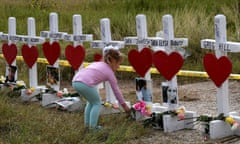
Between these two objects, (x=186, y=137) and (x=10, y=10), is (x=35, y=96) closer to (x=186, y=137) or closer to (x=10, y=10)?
(x=186, y=137)

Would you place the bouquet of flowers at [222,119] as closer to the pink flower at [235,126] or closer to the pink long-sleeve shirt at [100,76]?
the pink flower at [235,126]

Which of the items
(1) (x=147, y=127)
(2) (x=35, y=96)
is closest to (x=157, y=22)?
(2) (x=35, y=96)

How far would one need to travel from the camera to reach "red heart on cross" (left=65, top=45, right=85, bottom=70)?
7938 mm

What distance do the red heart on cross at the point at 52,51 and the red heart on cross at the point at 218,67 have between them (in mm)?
2742

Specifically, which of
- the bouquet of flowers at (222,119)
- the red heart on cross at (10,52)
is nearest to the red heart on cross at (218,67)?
the bouquet of flowers at (222,119)

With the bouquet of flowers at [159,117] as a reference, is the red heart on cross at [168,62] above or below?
above

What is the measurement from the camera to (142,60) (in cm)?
697

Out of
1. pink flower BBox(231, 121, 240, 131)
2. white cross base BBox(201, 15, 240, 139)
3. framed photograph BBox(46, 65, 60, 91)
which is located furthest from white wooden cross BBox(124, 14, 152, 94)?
framed photograph BBox(46, 65, 60, 91)

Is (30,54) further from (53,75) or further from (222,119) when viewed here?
(222,119)

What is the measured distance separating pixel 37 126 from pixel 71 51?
1.75 metres

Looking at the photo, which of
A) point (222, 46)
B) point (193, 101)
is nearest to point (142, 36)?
point (222, 46)

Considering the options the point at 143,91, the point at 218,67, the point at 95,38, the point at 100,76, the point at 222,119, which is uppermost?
the point at 95,38

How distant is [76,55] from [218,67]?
246 centimetres

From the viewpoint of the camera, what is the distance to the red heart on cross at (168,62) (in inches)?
257
